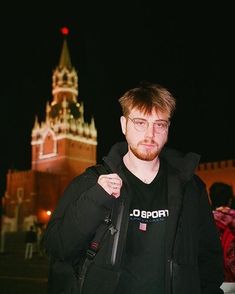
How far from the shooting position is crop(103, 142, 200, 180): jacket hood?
7.02 feet

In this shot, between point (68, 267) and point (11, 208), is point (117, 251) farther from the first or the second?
point (11, 208)

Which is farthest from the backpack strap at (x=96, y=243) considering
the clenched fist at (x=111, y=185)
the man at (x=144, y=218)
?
the clenched fist at (x=111, y=185)

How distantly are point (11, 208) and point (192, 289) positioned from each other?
4819 cm

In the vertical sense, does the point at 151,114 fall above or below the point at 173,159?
above

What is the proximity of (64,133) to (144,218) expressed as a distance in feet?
170

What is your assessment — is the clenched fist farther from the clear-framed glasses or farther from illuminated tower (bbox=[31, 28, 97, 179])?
illuminated tower (bbox=[31, 28, 97, 179])

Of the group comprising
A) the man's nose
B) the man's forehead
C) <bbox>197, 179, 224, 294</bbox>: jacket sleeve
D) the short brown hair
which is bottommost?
<bbox>197, 179, 224, 294</bbox>: jacket sleeve

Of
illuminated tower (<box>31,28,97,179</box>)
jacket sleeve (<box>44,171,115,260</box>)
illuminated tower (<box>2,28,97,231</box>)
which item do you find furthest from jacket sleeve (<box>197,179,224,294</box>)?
illuminated tower (<box>31,28,97,179</box>)

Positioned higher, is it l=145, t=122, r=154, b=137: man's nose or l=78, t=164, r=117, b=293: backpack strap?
l=145, t=122, r=154, b=137: man's nose

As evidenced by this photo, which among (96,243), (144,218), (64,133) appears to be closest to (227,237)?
(144,218)

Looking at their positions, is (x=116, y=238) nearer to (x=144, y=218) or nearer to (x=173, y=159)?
(x=144, y=218)

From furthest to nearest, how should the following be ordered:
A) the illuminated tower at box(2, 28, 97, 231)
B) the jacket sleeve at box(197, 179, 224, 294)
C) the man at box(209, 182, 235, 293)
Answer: the illuminated tower at box(2, 28, 97, 231), the man at box(209, 182, 235, 293), the jacket sleeve at box(197, 179, 224, 294)

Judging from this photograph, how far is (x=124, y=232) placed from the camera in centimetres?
191

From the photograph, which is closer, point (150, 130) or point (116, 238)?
point (116, 238)
